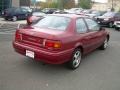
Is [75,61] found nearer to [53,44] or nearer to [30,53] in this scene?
[53,44]

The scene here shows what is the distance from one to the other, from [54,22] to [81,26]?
2.81 ft

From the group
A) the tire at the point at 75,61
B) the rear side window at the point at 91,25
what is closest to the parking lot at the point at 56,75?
the tire at the point at 75,61

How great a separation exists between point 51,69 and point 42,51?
33.9 inches

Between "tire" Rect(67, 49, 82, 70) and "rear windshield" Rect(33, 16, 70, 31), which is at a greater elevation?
"rear windshield" Rect(33, 16, 70, 31)

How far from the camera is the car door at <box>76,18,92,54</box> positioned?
620 centimetres

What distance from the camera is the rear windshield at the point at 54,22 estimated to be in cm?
608

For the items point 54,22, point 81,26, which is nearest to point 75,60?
point 81,26

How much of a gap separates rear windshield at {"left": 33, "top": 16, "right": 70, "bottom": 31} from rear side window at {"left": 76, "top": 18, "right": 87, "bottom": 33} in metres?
0.34

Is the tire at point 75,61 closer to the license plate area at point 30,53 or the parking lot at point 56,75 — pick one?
the parking lot at point 56,75

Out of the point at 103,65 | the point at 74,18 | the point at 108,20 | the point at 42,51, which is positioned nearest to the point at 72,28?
the point at 74,18

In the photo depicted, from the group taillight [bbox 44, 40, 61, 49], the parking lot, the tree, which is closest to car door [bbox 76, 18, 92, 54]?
the parking lot

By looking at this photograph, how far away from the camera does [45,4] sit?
7506 cm

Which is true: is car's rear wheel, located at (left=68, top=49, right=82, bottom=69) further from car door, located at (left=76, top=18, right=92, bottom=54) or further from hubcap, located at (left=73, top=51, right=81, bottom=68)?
car door, located at (left=76, top=18, right=92, bottom=54)

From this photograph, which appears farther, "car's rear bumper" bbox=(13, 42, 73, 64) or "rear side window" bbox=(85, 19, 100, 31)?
"rear side window" bbox=(85, 19, 100, 31)
